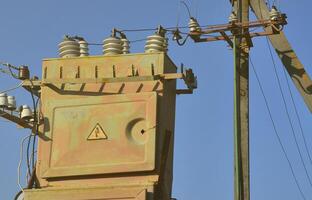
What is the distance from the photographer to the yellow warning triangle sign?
423 inches

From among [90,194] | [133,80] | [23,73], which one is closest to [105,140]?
[90,194]

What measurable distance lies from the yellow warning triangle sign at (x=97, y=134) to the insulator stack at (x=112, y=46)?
128 centimetres

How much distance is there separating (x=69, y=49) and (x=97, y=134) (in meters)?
1.69

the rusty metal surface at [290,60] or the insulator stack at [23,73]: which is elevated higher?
the rusty metal surface at [290,60]

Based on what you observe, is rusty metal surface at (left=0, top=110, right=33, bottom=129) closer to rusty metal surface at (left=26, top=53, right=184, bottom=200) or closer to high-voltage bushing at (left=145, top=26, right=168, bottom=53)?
rusty metal surface at (left=26, top=53, right=184, bottom=200)

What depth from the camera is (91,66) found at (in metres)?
11.3

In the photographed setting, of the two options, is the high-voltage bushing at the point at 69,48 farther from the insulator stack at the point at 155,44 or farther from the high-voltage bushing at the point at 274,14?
the high-voltage bushing at the point at 274,14

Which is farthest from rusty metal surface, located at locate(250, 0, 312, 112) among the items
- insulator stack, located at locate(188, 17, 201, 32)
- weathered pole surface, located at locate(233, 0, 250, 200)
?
insulator stack, located at locate(188, 17, 201, 32)

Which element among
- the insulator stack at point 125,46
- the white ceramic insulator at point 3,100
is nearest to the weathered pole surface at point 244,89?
the insulator stack at point 125,46

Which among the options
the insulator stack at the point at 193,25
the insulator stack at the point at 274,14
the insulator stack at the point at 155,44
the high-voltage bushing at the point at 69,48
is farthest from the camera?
the insulator stack at the point at 193,25

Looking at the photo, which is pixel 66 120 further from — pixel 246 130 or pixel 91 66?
pixel 246 130

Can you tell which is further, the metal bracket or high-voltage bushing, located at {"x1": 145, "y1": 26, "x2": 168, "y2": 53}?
high-voltage bushing, located at {"x1": 145, "y1": 26, "x2": 168, "y2": 53}

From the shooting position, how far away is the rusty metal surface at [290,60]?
17.2m

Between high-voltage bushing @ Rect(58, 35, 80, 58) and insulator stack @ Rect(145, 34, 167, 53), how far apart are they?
1.19 meters
